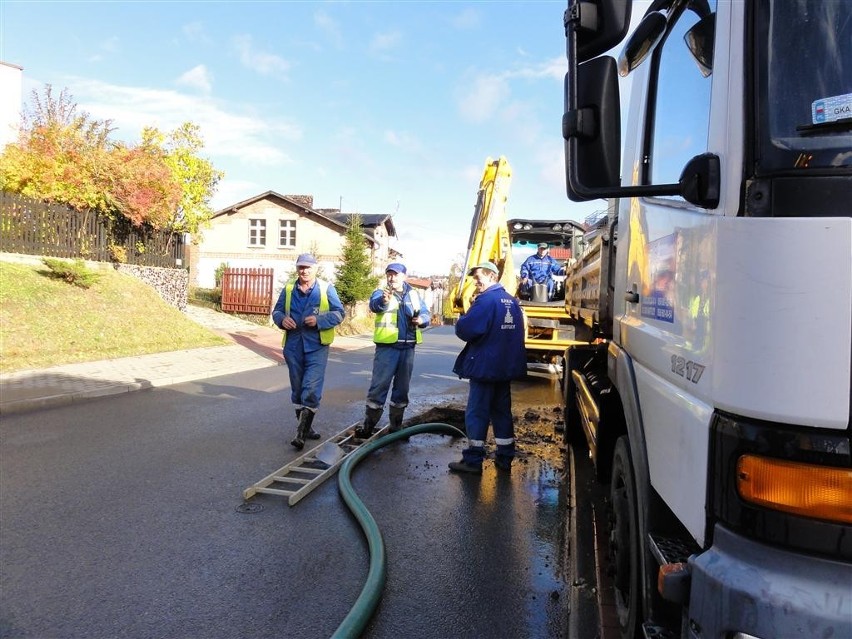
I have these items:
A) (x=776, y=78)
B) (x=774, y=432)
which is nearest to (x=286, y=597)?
(x=774, y=432)

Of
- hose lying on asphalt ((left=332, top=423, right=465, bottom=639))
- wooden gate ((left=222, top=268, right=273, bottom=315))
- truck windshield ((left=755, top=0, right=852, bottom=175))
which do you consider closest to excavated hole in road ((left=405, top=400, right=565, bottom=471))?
hose lying on asphalt ((left=332, top=423, right=465, bottom=639))

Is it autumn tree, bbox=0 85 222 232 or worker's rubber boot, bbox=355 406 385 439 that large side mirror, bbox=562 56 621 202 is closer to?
worker's rubber boot, bbox=355 406 385 439

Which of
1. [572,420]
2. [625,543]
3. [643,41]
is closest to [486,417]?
[572,420]

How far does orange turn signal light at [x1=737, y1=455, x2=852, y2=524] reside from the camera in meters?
1.36

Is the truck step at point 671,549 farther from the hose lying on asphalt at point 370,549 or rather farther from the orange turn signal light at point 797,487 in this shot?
the hose lying on asphalt at point 370,549

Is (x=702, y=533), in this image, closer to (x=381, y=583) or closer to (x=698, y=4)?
(x=698, y=4)

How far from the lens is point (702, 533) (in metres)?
1.58

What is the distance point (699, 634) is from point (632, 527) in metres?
0.86

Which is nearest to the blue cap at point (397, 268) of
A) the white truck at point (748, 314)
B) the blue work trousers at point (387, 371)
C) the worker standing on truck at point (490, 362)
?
the blue work trousers at point (387, 371)

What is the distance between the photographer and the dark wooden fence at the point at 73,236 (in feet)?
45.0

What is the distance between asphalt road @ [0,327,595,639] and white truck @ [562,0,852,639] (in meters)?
1.57

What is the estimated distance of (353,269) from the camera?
89.8ft

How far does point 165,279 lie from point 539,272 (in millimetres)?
13448

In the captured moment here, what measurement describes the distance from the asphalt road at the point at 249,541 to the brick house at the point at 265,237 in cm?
3118
